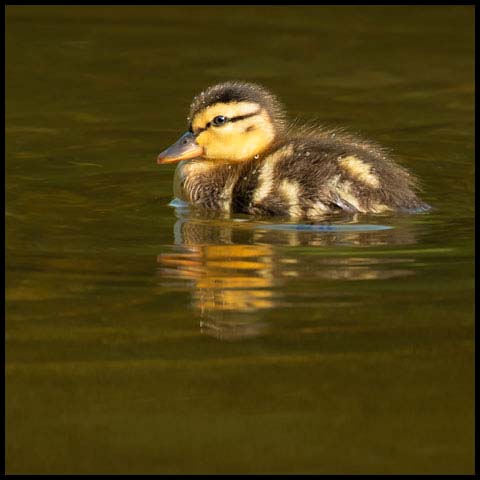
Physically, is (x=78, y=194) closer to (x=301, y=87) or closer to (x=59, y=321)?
(x=59, y=321)

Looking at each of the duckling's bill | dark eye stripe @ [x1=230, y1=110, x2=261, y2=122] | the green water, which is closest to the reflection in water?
the green water

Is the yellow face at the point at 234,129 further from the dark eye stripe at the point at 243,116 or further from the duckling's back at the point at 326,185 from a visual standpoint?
the duckling's back at the point at 326,185

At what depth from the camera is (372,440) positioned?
3107mm

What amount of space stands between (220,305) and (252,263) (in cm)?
48

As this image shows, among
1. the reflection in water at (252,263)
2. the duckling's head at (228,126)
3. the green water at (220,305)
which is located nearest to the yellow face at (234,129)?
the duckling's head at (228,126)

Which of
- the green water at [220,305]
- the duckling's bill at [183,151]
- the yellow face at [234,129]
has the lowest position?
the green water at [220,305]

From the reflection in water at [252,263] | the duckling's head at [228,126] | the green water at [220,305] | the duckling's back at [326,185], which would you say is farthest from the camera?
the duckling's head at [228,126]

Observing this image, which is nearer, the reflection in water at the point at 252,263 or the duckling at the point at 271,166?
the reflection in water at the point at 252,263

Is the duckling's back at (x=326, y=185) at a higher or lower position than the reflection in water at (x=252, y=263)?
higher

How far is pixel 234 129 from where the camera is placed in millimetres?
5590

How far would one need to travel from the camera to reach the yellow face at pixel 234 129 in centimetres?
560

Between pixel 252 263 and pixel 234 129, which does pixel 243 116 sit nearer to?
pixel 234 129

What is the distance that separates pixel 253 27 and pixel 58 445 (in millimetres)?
6049

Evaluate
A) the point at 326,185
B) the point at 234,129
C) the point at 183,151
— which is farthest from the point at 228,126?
the point at 326,185
